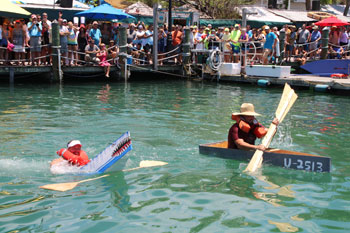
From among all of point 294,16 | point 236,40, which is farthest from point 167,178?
point 294,16

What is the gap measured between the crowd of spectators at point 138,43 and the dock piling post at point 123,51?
0.36 metres

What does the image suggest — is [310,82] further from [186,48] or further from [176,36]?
[176,36]

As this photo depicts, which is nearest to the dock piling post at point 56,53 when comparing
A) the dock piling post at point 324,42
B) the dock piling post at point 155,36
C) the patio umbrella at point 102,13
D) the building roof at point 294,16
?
the patio umbrella at point 102,13

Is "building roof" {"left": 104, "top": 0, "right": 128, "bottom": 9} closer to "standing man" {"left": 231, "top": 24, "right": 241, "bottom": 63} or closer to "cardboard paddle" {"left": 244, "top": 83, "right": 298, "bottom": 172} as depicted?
"standing man" {"left": 231, "top": 24, "right": 241, "bottom": 63}

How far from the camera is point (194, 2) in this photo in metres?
36.2

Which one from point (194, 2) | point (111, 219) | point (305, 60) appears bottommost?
point (111, 219)

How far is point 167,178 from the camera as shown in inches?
327

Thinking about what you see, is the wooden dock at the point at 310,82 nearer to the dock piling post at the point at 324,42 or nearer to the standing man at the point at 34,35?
the dock piling post at the point at 324,42

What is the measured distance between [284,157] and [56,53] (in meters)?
13.5

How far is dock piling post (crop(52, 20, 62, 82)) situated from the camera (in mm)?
19041

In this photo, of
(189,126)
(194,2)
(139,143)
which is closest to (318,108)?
(189,126)

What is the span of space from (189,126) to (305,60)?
1402 centimetres

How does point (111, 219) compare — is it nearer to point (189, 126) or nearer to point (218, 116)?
point (189, 126)

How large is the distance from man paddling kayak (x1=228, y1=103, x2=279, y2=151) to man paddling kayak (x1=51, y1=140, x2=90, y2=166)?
2.85 meters
